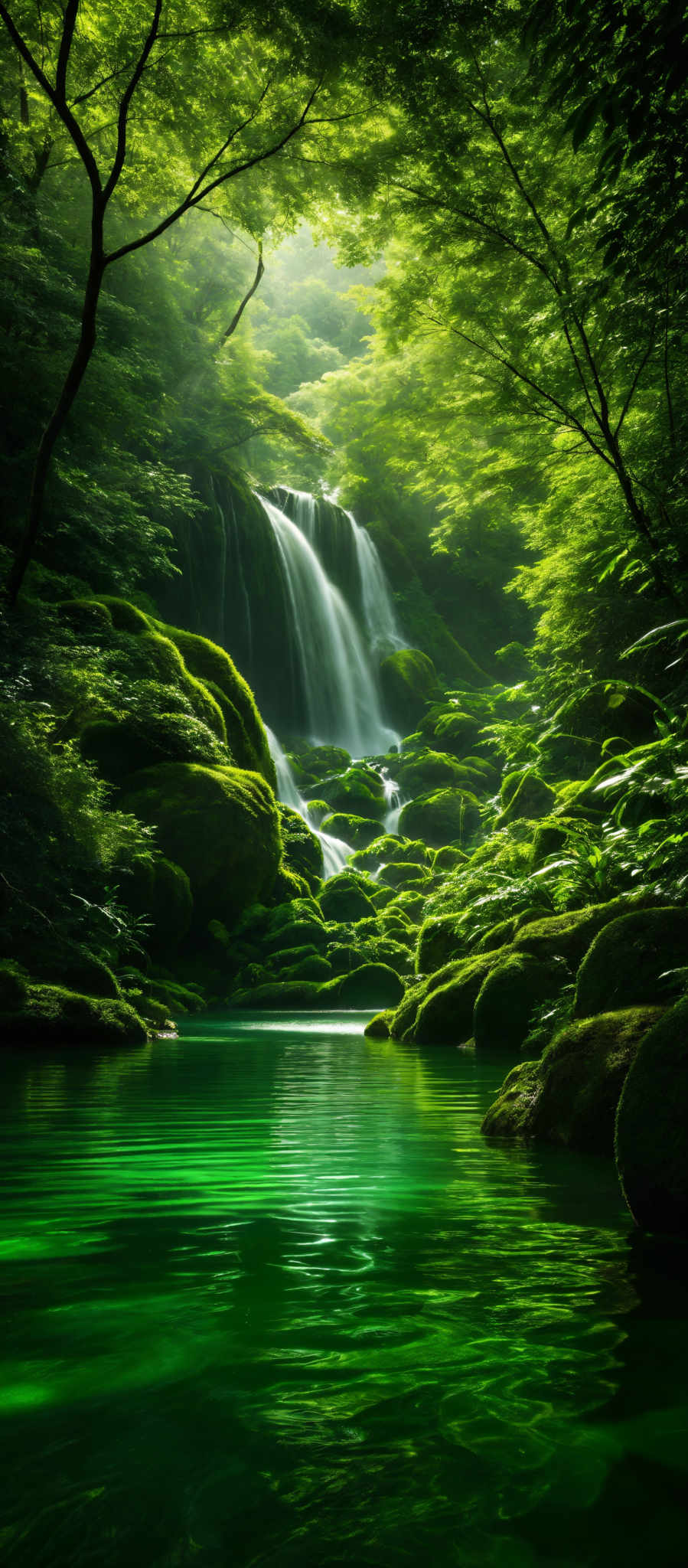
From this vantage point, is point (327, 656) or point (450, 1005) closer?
point (450, 1005)

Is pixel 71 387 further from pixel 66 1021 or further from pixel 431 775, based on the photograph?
pixel 431 775

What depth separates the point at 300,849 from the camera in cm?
2216

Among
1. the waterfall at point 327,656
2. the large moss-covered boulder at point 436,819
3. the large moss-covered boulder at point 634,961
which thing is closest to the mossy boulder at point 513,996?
the large moss-covered boulder at point 634,961

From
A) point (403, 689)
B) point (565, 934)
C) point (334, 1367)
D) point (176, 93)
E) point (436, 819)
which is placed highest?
point (403, 689)

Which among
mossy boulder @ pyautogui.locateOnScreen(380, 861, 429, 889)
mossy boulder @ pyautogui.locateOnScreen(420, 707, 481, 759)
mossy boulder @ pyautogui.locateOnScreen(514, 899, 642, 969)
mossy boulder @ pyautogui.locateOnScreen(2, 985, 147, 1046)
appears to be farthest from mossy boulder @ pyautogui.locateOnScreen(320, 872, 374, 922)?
mossy boulder @ pyautogui.locateOnScreen(420, 707, 481, 759)

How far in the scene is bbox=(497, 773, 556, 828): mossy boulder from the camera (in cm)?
1427

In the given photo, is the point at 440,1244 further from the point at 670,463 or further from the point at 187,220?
the point at 187,220

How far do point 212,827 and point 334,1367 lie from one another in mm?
14412

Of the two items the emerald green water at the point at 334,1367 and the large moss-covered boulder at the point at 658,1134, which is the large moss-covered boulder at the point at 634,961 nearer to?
the emerald green water at the point at 334,1367

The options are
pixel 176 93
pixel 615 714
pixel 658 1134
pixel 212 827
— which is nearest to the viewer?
pixel 658 1134

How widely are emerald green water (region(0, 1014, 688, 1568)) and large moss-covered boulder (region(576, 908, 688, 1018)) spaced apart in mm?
899

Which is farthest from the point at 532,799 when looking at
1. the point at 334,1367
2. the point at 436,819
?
the point at 334,1367

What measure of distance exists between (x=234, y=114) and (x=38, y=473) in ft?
14.4

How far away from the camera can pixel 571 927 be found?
7199mm
